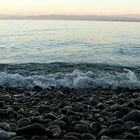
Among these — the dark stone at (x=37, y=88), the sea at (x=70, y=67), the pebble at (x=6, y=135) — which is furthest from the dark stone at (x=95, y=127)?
the sea at (x=70, y=67)

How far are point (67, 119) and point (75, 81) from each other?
7138 millimetres

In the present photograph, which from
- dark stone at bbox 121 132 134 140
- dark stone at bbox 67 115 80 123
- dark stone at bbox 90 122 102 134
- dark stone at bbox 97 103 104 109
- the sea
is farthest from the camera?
the sea

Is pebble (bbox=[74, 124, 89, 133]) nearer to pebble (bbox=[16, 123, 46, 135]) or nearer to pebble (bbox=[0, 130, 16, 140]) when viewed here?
pebble (bbox=[16, 123, 46, 135])

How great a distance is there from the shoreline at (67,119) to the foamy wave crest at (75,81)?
3155mm

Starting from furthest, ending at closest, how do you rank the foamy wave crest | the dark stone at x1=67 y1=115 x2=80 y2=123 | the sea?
the sea < the foamy wave crest < the dark stone at x1=67 y1=115 x2=80 y2=123

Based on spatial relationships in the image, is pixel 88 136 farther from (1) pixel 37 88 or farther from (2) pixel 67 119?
(1) pixel 37 88

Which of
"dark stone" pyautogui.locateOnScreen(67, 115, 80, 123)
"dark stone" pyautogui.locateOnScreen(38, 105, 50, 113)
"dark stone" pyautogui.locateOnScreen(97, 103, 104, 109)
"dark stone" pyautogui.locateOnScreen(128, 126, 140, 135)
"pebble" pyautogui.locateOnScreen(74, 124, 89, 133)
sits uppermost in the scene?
"dark stone" pyautogui.locateOnScreen(128, 126, 140, 135)

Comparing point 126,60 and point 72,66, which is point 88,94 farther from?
point 126,60

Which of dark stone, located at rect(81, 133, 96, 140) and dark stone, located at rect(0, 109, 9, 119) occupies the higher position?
dark stone, located at rect(81, 133, 96, 140)

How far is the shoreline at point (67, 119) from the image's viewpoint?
21.6 ft

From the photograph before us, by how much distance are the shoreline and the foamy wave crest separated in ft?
10.4

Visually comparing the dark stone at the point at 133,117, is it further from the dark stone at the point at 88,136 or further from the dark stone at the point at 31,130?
the dark stone at the point at 31,130

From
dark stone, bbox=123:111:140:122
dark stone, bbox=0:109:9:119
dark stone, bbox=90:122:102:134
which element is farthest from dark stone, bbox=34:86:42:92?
dark stone, bbox=90:122:102:134

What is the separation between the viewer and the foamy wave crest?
1470cm
